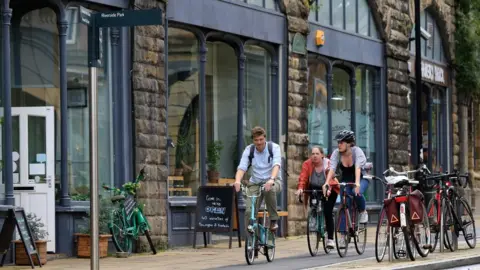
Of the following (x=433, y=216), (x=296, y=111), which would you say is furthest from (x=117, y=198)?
(x=296, y=111)

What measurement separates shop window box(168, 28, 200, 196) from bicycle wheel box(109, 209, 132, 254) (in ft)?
7.78

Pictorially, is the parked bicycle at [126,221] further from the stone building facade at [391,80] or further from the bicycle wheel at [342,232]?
the stone building facade at [391,80]

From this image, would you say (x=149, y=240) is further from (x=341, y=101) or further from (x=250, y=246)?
(x=341, y=101)

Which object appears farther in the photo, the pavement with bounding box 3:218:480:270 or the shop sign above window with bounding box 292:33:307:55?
the shop sign above window with bounding box 292:33:307:55

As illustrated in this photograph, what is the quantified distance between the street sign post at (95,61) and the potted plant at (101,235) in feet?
20.2

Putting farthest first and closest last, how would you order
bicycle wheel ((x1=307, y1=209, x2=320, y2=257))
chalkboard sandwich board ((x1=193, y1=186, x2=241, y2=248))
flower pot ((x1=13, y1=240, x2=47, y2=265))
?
chalkboard sandwich board ((x1=193, y1=186, x2=241, y2=248)) < bicycle wheel ((x1=307, y1=209, x2=320, y2=257)) < flower pot ((x1=13, y1=240, x2=47, y2=265))

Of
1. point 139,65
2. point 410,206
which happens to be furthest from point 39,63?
point 410,206

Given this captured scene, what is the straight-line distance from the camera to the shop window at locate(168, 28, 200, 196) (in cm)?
2061

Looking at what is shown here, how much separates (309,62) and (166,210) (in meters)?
6.27

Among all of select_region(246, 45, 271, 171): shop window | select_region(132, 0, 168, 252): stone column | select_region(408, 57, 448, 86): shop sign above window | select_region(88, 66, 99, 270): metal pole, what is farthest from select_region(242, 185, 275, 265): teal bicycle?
select_region(408, 57, 448, 86): shop sign above window

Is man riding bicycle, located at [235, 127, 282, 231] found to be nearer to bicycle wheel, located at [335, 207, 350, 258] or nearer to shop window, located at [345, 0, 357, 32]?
bicycle wheel, located at [335, 207, 350, 258]

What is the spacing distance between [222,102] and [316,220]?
17.6ft

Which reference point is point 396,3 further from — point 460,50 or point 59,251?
point 59,251

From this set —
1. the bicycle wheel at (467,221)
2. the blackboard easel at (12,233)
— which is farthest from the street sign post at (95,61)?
the bicycle wheel at (467,221)
